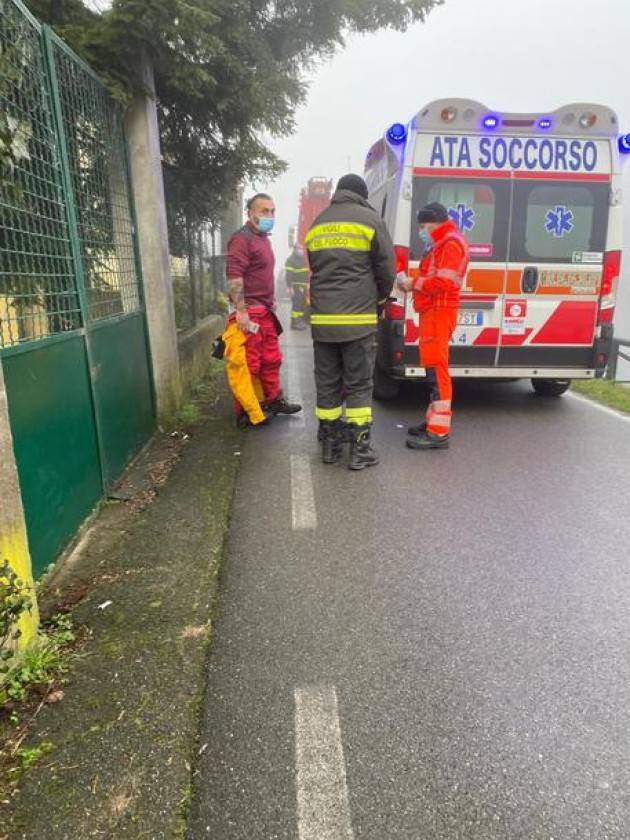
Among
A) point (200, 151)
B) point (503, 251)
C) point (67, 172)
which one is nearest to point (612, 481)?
point (503, 251)

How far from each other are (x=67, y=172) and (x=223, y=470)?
7.27ft

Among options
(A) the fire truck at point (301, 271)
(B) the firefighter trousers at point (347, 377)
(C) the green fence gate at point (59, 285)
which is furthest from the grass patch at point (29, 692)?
(A) the fire truck at point (301, 271)

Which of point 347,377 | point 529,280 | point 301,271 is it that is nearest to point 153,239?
point 347,377

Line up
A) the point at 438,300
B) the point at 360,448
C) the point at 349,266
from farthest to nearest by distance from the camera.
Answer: the point at 438,300 → the point at 360,448 → the point at 349,266

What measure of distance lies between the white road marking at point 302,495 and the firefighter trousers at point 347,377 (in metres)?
→ 0.41

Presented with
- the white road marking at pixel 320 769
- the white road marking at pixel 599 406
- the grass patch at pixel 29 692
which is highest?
the grass patch at pixel 29 692

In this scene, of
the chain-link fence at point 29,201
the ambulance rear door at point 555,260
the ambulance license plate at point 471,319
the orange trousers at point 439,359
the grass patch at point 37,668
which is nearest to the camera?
the grass patch at point 37,668

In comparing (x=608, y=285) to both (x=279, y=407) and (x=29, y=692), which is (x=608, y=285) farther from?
(x=29, y=692)

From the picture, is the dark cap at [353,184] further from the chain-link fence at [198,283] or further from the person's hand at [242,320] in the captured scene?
the chain-link fence at [198,283]

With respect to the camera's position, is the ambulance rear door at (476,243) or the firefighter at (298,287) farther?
the firefighter at (298,287)

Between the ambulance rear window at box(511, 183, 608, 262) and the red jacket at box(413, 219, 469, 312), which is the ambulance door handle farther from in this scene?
the red jacket at box(413, 219, 469, 312)

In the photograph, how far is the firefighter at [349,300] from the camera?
14.4 feet

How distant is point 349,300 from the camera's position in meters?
4.47

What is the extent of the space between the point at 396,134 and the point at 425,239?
1026 mm
